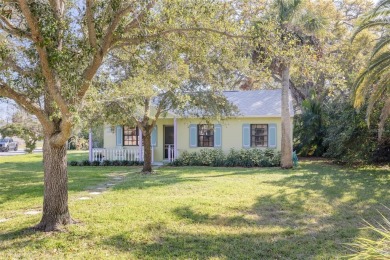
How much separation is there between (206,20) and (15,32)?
3.05m

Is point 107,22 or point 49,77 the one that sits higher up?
point 107,22

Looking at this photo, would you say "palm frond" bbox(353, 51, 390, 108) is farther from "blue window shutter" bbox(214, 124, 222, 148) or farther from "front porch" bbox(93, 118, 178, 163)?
"front porch" bbox(93, 118, 178, 163)

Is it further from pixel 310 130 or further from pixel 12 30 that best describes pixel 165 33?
pixel 310 130

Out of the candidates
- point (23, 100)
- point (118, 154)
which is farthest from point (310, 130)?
point (23, 100)

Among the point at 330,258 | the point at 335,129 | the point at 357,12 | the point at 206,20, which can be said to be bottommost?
the point at 330,258

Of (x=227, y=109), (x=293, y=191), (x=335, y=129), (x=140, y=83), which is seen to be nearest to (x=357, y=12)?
(x=335, y=129)

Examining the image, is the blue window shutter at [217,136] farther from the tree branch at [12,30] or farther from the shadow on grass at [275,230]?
the tree branch at [12,30]

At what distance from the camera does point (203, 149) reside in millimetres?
20188

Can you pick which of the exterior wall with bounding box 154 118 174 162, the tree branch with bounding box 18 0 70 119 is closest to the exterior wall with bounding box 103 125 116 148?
the exterior wall with bounding box 154 118 174 162

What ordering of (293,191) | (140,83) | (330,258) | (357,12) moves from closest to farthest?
(330,258) < (140,83) < (293,191) < (357,12)

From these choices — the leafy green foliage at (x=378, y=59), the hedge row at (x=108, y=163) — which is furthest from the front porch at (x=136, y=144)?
the leafy green foliage at (x=378, y=59)

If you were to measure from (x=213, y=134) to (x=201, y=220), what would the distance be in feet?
45.2

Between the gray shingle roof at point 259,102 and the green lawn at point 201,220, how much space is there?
28.1 feet

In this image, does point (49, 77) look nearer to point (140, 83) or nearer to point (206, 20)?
point (206, 20)
